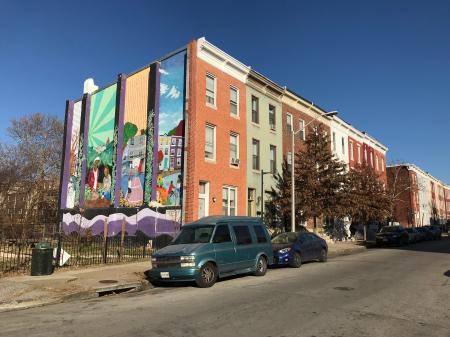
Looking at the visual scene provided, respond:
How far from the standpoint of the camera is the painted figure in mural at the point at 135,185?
2417 cm

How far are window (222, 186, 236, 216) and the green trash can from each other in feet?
39.9

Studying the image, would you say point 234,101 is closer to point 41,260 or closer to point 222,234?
point 222,234

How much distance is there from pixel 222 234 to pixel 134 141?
1462cm

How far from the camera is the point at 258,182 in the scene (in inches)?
1065

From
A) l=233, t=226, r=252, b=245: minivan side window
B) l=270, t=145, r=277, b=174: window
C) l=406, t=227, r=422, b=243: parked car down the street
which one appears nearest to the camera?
l=233, t=226, r=252, b=245: minivan side window

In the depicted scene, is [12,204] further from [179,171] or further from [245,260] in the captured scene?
[245,260]

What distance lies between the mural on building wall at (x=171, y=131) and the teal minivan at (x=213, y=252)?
9152mm

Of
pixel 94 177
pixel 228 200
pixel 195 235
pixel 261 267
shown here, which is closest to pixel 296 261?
pixel 261 267

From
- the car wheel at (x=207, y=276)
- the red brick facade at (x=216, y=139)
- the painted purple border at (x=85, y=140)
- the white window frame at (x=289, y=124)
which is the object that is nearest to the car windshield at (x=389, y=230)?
the white window frame at (x=289, y=124)

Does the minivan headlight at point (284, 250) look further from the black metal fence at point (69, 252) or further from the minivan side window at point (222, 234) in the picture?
the black metal fence at point (69, 252)

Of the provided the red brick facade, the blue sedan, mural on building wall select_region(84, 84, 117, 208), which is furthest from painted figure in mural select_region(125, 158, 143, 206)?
the blue sedan

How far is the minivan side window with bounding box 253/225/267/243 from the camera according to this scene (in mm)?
13849

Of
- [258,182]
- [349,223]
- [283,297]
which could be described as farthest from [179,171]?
[349,223]

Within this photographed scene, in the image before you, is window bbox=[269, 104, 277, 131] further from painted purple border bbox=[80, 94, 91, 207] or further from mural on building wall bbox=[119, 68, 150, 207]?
painted purple border bbox=[80, 94, 91, 207]
